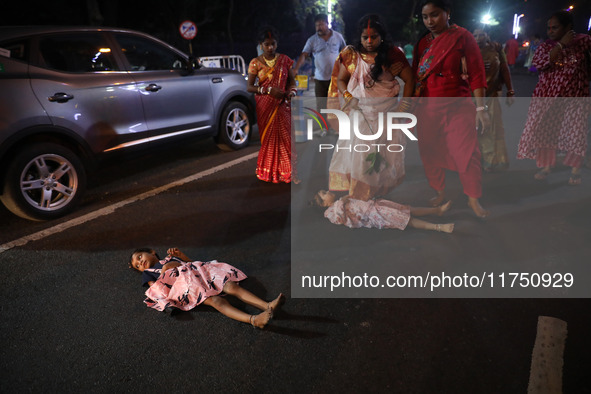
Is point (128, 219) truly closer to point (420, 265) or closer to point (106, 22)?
point (420, 265)

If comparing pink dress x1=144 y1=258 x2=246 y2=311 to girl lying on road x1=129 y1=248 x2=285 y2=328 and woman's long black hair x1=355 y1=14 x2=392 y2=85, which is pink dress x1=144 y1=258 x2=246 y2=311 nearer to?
girl lying on road x1=129 y1=248 x2=285 y2=328

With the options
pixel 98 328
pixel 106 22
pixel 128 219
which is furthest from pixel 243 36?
pixel 98 328

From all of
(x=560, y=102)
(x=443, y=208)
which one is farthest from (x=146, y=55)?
(x=560, y=102)

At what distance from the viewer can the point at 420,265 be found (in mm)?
3320

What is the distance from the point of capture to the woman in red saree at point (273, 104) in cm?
501

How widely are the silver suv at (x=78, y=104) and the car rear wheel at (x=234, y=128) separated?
1.42 feet

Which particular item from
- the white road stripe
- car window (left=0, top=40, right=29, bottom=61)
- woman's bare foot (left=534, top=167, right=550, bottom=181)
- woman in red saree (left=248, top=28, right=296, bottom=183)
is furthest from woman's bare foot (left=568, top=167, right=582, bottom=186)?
car window (left=0, top=40, right=29, bottom=61)

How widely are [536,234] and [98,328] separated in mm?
3475

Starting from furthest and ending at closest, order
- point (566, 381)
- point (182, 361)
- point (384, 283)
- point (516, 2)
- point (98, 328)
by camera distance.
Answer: point (516, 2) < point (384, 283) < point (98, 328) < point (182, 361) < point (566, 381)

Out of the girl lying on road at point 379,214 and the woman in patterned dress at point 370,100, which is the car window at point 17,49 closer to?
the woman in patterned dress at point 370,100

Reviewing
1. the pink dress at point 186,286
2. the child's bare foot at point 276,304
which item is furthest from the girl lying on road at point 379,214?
the child's bare foot at point 276,304

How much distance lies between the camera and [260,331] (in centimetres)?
267

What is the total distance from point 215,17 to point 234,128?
22558 mm

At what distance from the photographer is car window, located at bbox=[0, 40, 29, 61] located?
4152 millimetres
